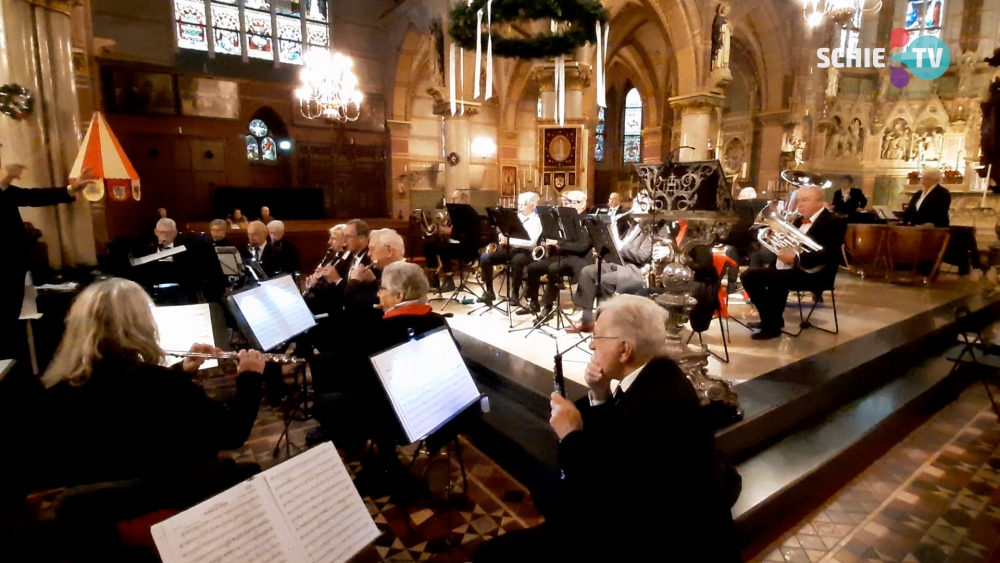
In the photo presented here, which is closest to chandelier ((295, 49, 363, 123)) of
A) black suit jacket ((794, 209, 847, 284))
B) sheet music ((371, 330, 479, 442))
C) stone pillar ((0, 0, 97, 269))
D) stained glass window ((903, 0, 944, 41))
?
stone pillar ((0, 0, 97, 269))

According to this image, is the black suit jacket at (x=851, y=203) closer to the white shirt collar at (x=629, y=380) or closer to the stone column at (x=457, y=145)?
the stone column at (x=457, y=145)

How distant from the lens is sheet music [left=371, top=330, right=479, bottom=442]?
7.07 feet

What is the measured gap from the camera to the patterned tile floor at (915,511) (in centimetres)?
245

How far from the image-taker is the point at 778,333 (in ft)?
16.1

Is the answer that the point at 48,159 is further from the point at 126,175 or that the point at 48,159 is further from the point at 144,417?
the point at 144,417

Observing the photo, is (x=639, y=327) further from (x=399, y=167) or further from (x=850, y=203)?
(x=399, y=167)

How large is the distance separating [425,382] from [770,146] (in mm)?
15428

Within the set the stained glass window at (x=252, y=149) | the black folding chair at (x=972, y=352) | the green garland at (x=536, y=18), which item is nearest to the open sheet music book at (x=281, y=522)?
the green garland at (x=536, y=18)

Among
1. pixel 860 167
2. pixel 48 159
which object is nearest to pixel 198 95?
pixel 48 159

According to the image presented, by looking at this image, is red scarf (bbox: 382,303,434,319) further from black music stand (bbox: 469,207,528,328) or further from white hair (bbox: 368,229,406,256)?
black music stand (bbox: 469,207,528,328)

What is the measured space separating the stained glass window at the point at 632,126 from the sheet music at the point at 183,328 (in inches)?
782

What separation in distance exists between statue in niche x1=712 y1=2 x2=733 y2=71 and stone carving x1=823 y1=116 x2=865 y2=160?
21.8ft

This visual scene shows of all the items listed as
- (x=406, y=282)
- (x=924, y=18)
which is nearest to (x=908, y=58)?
(x=924, y=18)

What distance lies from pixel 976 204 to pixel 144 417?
16.2 m
